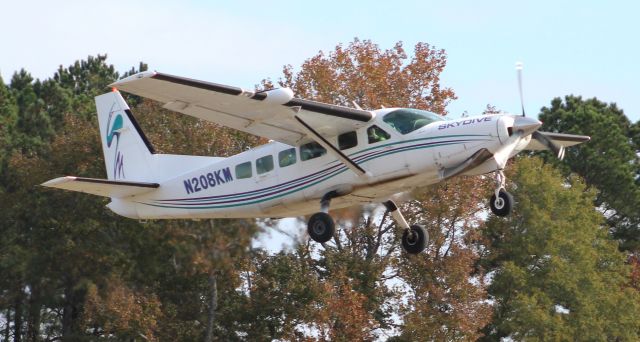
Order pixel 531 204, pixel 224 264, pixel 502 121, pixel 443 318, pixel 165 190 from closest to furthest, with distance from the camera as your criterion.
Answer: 1. pixel 502 121
2. pixel 165 190
3. pixel 224 264
4. pixel 443 318
5. pixel 531 204

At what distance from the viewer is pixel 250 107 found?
2356 centimetres

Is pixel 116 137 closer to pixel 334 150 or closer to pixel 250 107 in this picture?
pixel 250 107

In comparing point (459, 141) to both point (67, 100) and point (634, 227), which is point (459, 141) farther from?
point (634, 227)

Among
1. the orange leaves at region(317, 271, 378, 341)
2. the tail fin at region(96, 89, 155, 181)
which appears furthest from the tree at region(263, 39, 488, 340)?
the tail fin at region(96, 89, 155, 181)

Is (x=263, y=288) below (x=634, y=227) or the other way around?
below

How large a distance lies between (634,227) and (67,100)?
934 inches

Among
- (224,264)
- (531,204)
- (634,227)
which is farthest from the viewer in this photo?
(634,227)

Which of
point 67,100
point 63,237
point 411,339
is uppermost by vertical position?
point 67,100

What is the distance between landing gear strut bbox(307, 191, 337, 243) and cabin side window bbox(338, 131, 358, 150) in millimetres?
871

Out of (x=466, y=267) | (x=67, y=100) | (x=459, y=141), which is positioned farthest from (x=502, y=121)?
(x=67, y=100)

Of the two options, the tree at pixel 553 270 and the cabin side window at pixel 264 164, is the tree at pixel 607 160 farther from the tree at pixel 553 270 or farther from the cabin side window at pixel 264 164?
the cabin side window at pixel 264 164

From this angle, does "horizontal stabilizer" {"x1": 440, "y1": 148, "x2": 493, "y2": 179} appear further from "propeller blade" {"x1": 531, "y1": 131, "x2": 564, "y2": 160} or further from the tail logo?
the tail logo

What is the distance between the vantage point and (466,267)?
131 ft

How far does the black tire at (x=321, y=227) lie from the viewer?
79.5 ft
